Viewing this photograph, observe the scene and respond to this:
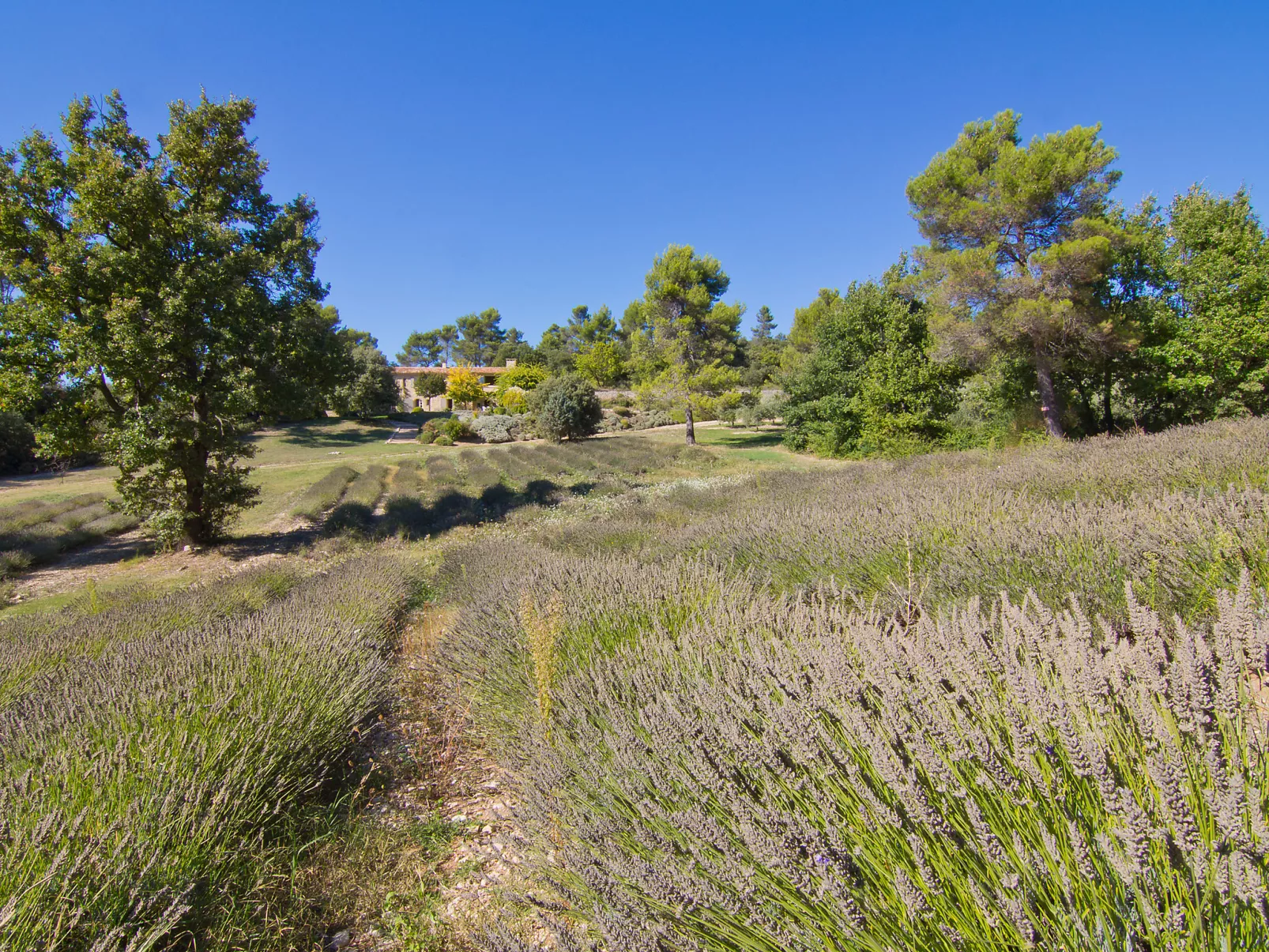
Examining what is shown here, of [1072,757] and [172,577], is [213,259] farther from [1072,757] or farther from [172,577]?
[1072,757]

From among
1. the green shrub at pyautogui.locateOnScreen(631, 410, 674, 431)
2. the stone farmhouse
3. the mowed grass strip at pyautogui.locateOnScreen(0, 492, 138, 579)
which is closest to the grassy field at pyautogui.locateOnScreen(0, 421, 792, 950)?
the mowed grass strip at pyautogui.locateOnScreen(0, 492, 138, 579)

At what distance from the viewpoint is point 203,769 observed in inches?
88.8

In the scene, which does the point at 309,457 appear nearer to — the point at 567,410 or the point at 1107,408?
the point at 567,410

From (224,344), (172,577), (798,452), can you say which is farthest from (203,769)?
(798,452)

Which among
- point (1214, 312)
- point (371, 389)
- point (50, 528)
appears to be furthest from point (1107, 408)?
point (371, 389)

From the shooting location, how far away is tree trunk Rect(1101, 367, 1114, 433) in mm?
15750

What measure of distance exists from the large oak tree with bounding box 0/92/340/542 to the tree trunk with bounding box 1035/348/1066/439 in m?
17.1

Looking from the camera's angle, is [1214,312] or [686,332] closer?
[1214,312]

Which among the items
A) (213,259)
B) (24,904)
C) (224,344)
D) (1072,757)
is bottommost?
(24,904)

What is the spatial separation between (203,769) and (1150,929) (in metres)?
2.89

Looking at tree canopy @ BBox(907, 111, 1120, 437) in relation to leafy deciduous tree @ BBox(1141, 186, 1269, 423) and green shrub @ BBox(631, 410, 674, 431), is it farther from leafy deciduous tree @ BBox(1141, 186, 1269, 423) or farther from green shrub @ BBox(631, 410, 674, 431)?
green shrub @ BBox(631, 410, 674, 431)

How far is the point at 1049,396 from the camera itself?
15227mm

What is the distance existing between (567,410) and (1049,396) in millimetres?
21500

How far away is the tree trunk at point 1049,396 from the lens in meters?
14.8
